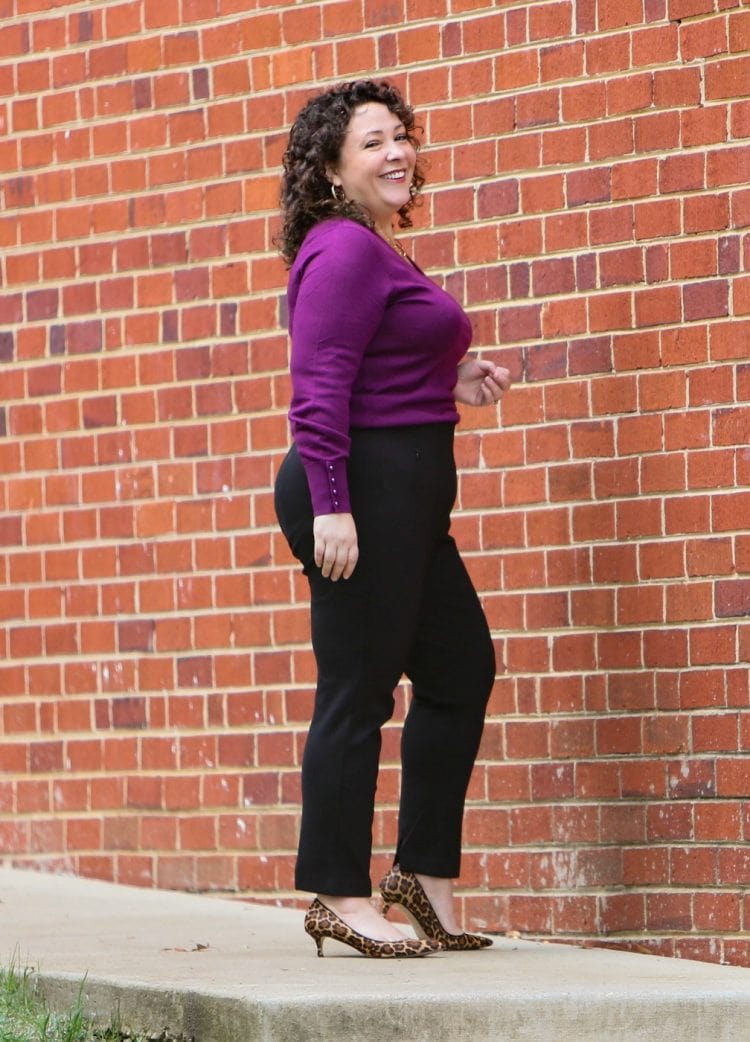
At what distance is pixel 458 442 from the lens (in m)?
5.23

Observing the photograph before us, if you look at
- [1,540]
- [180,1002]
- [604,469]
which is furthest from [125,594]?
[180,1002]

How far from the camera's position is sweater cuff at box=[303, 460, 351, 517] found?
406cm

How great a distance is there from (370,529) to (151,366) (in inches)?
68.2

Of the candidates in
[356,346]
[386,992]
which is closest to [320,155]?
[356,346]

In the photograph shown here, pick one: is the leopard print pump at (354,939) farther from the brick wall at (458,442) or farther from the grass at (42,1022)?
the brick wall at (458,442)

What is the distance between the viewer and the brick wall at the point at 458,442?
482 cm

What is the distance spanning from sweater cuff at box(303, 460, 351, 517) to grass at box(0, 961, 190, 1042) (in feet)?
3.55

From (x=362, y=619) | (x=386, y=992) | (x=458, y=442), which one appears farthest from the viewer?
(x=458, y=442)

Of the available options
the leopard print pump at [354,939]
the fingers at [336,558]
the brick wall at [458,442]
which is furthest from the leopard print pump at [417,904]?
the fingers at [336,558]

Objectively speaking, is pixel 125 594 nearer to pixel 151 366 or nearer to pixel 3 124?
pixel 151 366

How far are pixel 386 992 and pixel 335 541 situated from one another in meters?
0.95

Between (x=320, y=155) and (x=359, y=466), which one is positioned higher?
(x=320, y=155)

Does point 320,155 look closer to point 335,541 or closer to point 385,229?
point 385,229

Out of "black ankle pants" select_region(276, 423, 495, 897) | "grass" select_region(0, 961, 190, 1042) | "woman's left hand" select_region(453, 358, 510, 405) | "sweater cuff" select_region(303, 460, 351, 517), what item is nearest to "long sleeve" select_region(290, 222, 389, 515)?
"sweater cuff" select_region(303, 460, 351, 517)
